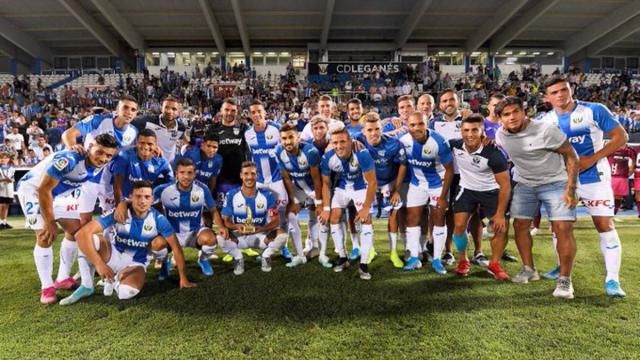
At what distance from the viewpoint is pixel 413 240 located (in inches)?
199

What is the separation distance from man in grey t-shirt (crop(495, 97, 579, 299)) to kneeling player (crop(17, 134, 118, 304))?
13.3 ft

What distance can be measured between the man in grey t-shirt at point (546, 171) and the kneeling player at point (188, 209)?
345 centimetres

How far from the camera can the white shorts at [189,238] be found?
493cm

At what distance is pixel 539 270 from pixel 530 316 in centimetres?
165

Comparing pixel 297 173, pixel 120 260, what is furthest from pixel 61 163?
pixel 297 173

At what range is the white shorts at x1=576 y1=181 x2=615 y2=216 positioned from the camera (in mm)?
4029

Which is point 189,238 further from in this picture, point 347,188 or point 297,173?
point 347,188

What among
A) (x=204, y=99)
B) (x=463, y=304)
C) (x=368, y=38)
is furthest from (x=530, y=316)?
(x=368, y=38)

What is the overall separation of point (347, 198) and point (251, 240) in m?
1.37

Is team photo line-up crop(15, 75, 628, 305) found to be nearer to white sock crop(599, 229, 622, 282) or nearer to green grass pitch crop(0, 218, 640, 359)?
white sock crop(599, 229, 622, 282)

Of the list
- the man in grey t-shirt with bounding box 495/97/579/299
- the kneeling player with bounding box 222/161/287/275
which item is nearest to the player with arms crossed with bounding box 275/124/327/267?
the kneeling player with bounding box 222/161/287/275

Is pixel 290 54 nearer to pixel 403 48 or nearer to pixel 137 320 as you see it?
pixel 403 48

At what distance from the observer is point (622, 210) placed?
973cm

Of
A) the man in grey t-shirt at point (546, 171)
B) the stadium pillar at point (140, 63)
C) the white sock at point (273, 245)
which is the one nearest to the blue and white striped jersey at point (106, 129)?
the white sock at point (273, 245)
